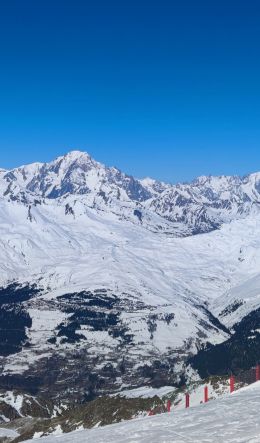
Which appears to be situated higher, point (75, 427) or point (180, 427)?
point (180, 427)

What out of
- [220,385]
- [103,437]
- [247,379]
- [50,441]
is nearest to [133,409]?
[220,385]

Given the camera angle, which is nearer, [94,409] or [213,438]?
[213,438]

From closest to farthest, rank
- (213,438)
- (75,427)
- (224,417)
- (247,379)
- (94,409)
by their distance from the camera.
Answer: (213,438) < (224,417) < (247,379) < (75,427) < (94,409)

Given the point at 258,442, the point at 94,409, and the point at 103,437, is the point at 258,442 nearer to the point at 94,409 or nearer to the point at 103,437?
the point at 103,437

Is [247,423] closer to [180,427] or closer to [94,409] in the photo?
[180,427]

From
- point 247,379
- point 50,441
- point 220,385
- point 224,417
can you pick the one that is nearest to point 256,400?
point 224,417

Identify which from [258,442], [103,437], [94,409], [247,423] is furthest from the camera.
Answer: [94,409]
